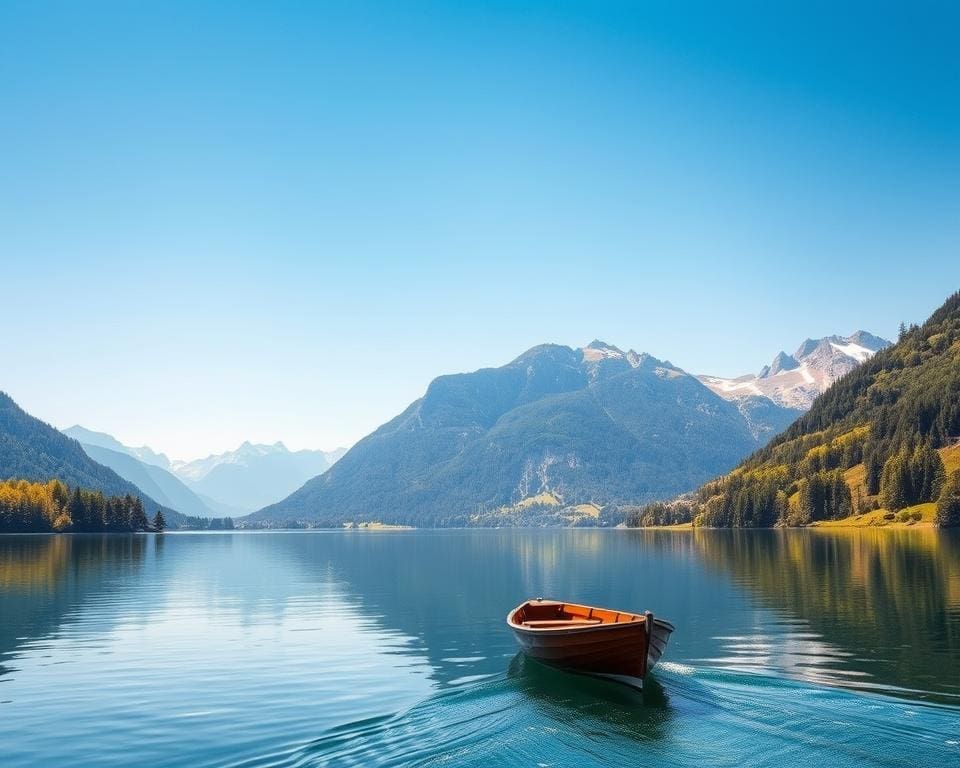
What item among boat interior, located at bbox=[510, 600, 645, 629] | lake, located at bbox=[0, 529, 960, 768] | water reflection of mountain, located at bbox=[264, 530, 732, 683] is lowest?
water reflection of mountain, located at bbox=[264, 530, 732, 683]

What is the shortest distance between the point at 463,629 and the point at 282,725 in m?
27.5

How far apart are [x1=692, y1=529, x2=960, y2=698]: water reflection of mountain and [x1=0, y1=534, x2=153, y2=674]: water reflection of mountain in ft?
147

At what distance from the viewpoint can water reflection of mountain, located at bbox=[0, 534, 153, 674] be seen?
5584cm

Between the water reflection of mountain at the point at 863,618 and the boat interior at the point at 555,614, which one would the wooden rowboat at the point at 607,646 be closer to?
the boat interior at the point at 555,614

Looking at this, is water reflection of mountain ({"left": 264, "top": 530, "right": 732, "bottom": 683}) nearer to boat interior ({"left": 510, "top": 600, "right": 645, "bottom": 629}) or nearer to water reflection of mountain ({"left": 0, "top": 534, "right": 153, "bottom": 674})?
boat interior ({"left": 510, "top": 600, "right": 645, "bottom": 629})

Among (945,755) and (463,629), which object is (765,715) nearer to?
(945,755)

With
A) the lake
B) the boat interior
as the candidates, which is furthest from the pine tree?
the boat interior

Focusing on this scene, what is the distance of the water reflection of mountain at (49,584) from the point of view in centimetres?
5584

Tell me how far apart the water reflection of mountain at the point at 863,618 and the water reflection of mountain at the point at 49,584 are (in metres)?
44.7

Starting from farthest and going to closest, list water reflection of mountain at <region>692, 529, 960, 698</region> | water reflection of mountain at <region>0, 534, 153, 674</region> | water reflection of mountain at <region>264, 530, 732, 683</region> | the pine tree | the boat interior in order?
the pine tree, water reflection of mountain at <region>0, 534, 153, 674</region>, water reflection of mountain at <region>264, 530, 732, 683</region>, the boat interior, water reflection of mountain at <region>692, 529, 960, 698</region>

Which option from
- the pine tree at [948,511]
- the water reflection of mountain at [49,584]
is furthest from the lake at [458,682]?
the pine tree at [948,511]

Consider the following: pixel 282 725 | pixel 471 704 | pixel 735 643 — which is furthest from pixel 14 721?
pixel 735 643

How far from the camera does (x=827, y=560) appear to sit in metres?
105

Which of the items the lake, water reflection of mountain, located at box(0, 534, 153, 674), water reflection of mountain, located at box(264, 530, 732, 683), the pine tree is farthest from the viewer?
the pine tree
